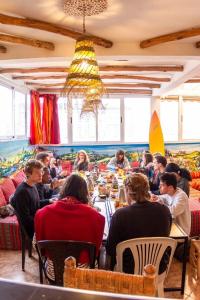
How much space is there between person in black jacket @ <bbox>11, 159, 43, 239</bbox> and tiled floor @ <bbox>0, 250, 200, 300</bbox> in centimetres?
47

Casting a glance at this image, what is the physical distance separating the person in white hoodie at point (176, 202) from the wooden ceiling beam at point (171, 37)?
4.87 feet

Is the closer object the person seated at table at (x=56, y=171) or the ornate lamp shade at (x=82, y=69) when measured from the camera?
the ornate lamp shade at (x=82, y=69)

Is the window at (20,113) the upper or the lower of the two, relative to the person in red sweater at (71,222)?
upper

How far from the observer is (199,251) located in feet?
8.93

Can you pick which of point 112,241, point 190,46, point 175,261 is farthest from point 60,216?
point 190,46

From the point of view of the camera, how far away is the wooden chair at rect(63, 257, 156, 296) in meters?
1.22

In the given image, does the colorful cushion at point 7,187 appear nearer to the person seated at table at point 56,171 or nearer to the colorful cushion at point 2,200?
the colorful cushion at point 2,200

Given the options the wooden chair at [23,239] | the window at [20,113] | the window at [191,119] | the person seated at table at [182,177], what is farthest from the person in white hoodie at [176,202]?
the window at [191,119]

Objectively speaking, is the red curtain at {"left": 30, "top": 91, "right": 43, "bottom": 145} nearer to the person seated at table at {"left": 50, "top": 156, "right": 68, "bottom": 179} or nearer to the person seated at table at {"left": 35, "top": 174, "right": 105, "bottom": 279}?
the person seated at table at {"left": 50, "top": 156, "right": 68, "bottom": 179}

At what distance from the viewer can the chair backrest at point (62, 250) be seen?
1.88m

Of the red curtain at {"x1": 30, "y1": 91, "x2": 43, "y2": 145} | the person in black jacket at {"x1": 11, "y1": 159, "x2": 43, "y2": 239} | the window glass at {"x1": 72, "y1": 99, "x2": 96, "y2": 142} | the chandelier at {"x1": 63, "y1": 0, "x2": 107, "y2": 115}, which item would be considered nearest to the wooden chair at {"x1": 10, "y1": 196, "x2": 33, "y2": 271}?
the person in black jacket at {"x1": 11, "y1": 159, "x2": 43, "y2": 239}

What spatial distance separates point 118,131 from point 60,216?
19.2 ft

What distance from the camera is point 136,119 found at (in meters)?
7.79

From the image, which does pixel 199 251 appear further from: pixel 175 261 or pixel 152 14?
pixel 152 14
